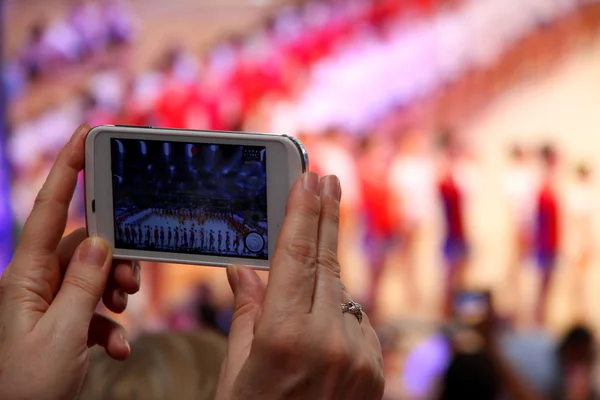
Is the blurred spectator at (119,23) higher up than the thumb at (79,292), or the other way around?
the blurred spectator at (119,23)

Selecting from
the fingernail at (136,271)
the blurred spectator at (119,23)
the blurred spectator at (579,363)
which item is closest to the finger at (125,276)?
the fingernail at (136,271)

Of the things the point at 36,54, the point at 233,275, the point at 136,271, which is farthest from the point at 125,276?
the point at 36,54

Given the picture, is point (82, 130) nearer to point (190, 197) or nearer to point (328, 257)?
point (190, 197)

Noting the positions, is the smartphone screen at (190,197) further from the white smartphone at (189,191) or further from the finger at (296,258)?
the finger at (296,258)

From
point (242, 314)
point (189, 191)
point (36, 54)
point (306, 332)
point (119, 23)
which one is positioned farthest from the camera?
point (36, 54)

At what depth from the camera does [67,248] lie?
0.85 m

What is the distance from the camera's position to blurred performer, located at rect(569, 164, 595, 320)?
7.72ft

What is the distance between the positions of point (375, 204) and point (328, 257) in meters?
1.81

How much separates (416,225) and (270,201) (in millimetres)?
1701

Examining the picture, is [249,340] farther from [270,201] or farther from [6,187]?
[6,187]

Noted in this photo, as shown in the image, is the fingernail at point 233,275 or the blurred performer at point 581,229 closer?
the fingernail at point 233,275

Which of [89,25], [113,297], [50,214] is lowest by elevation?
[113,297]

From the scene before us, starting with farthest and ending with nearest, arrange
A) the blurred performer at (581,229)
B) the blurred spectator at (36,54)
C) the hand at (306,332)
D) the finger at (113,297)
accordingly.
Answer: the blurred spectator at (36,54), the blurred performer at (581,229), the finger at (113,297), the hand at (306,332)

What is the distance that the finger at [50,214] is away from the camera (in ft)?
2.50
